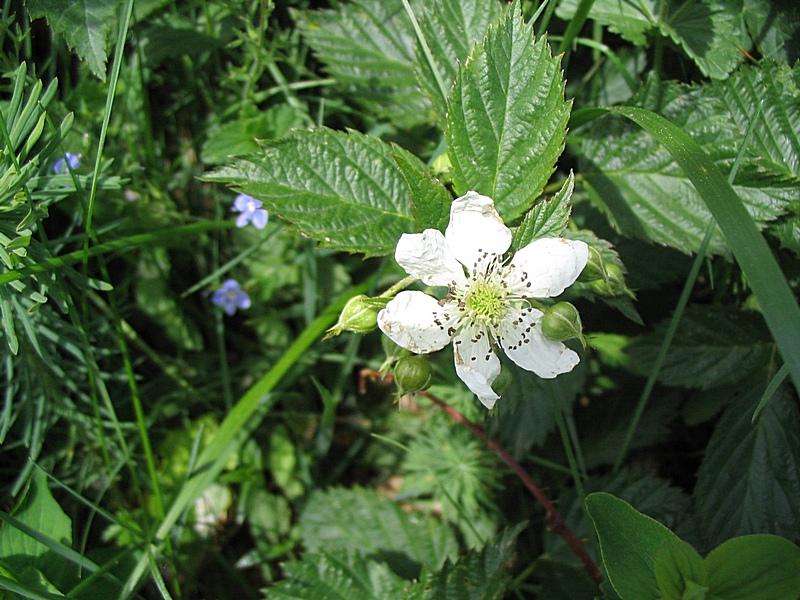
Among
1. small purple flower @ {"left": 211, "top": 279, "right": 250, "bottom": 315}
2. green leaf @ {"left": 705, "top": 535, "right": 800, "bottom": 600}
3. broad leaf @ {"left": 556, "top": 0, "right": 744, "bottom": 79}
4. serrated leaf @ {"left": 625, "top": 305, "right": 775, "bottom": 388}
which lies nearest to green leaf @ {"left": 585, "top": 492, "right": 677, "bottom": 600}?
green leaf @ {"left": 705, "top": 535, "right": 800, "bottom": 600}

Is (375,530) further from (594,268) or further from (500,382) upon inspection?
(594,268)

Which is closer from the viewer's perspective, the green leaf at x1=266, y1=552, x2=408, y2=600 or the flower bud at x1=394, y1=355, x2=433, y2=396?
the flower bud at x1=394, y1=355, x2=433, y2=396

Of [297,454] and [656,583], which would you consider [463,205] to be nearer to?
[656,583]

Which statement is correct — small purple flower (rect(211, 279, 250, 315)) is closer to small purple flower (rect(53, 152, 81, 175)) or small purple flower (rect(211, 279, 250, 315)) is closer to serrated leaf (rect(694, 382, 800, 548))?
small purple flower (rect(53, 152, 81, 175))

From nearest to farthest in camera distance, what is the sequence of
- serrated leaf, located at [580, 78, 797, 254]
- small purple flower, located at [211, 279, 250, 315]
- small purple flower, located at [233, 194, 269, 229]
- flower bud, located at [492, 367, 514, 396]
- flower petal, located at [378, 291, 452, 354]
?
flower petal, located at [378, 291, 452, 354], flower bud, located at [492, 367, 514, 396], serrated leaf, located at [580, 78, 797, 254], small purple flower, located at [233, 194, 269, 229], small purple flower, located at [211, 279, 250, 315]

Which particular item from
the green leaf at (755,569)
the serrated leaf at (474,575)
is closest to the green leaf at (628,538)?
the green leaf at (755,569)

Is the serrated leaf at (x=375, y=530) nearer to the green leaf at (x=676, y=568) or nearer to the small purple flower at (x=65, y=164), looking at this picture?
the green leaf at (x=676, y=568)
